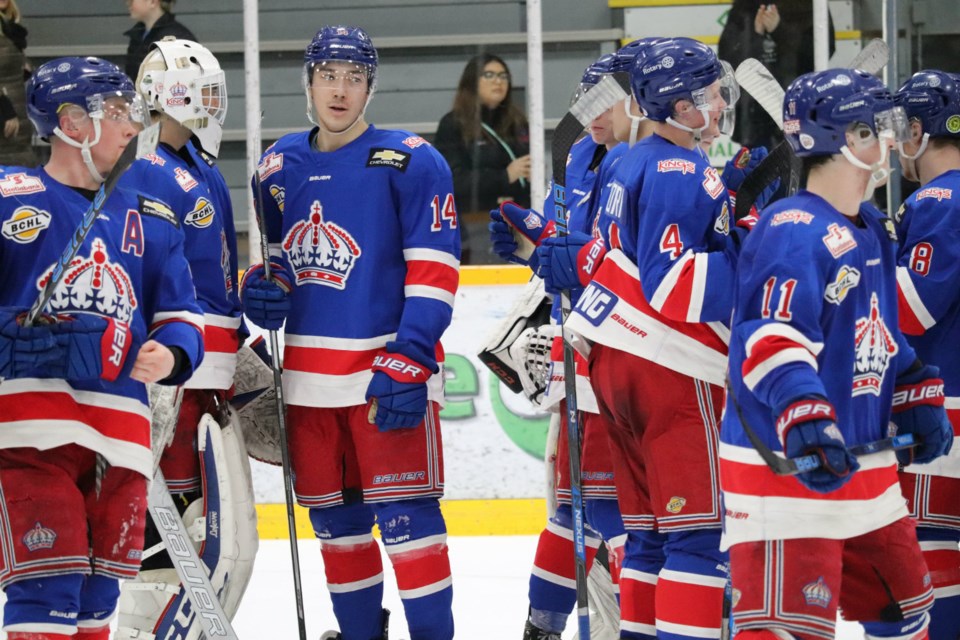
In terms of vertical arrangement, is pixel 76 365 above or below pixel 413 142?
below

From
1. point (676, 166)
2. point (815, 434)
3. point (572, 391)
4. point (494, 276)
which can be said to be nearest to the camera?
point (815, 434)

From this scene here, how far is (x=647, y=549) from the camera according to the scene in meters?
2.96

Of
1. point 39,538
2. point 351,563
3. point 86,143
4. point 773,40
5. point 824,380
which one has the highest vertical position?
point 773,40

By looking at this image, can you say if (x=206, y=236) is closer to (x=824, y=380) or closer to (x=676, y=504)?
(x=676, y=504)

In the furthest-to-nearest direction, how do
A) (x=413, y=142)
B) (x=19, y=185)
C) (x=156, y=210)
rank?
(x=413, y=142) → (x=156, y=210) → (x=19, y=185)

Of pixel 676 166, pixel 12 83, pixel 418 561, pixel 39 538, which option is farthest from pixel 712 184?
pixel 12 83

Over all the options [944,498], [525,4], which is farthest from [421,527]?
[525,4]

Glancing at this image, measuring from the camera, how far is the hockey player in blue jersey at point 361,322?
129 inches

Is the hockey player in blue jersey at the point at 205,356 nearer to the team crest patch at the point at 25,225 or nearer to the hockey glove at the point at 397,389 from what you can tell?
the hockey glove at the point at 397,389

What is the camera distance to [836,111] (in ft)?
7.68

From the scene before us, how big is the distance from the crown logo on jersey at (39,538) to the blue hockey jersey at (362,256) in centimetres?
88

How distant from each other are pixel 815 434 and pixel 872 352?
290mm

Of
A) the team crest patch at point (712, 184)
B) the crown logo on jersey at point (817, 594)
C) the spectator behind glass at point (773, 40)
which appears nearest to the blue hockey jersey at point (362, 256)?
the team crest patch at point (712, 184)

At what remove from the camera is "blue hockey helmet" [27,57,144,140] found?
8.77 ft
